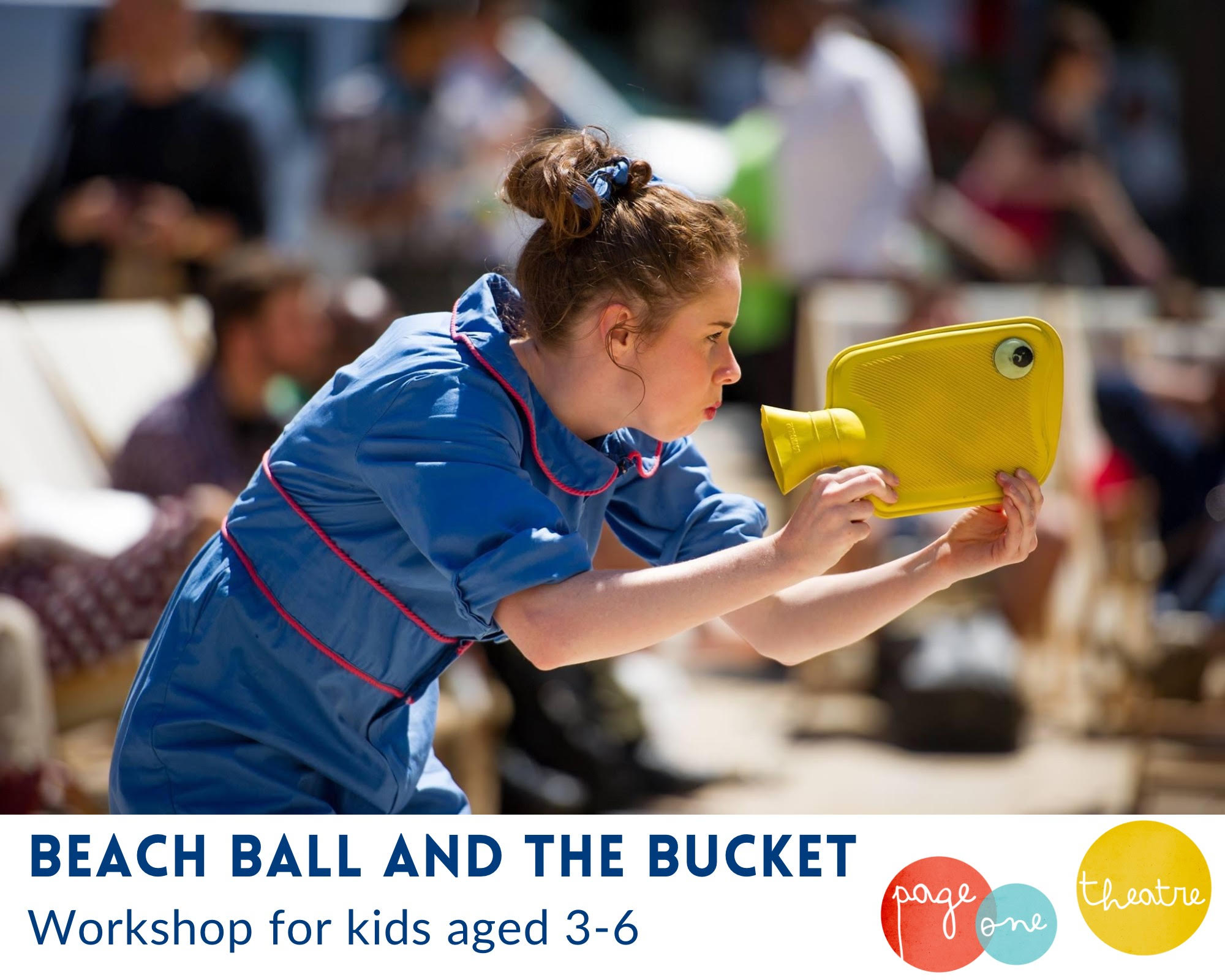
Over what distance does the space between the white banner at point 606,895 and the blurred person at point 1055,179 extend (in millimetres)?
4952

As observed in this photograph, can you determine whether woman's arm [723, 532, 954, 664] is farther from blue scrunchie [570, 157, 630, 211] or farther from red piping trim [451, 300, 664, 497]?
blue scrunchie [570, 157, 630, 211]

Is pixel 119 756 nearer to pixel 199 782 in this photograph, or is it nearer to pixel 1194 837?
pixel 199 782

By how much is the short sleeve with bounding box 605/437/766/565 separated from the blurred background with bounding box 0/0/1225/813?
4.12 feet

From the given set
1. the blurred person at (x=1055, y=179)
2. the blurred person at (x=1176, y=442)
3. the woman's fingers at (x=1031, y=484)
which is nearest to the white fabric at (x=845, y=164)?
the blurred person at (x=1176, y=442)

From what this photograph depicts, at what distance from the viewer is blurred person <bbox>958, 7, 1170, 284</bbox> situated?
620 centimetres

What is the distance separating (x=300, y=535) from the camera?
5.18ft

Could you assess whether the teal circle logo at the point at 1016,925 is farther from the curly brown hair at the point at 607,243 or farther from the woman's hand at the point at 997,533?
the curly brown hair at the point at 607,243

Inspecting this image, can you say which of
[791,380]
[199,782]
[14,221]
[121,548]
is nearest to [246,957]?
[199,782]

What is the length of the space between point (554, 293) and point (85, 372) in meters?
2.85

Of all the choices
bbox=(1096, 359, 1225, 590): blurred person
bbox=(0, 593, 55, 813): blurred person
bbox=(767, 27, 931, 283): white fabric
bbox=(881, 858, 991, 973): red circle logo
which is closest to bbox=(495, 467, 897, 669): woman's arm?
bbox=(881, 858, 991, 973): red circle logo

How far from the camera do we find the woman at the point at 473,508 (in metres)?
1.44

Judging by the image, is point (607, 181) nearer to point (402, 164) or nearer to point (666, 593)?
point (666, 593)

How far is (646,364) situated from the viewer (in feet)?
5.08

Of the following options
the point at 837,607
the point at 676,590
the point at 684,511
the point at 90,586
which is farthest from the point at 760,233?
the point at 676,590
